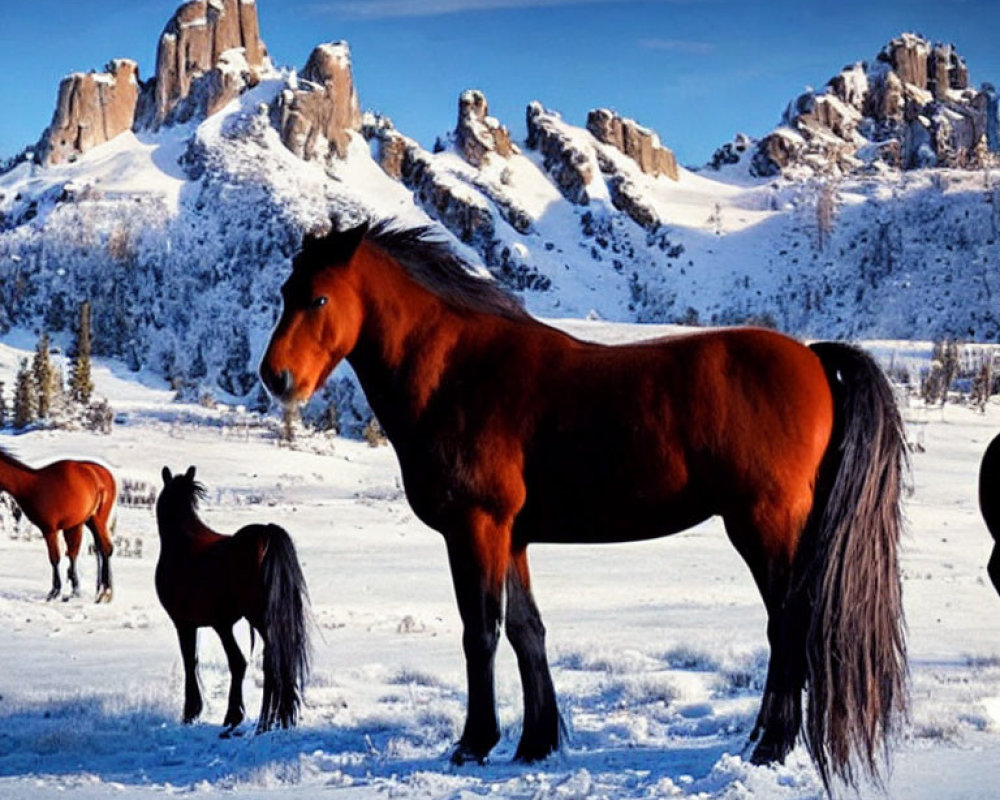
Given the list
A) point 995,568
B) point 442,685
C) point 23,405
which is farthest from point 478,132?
point 995,568

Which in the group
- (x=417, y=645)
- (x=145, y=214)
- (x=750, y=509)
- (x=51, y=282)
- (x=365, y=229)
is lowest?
(x=417, y=645)

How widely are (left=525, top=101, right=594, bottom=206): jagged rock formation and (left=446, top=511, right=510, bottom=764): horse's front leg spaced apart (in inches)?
5667

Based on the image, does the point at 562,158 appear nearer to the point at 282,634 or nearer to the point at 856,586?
the point at 282,634

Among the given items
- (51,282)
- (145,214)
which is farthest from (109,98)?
(51,282)

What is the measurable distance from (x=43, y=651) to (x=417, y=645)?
363 cm

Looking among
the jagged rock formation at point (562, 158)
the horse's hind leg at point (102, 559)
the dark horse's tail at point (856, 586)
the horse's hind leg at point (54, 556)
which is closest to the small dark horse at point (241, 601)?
the dark horse's tail at point (856, 586)

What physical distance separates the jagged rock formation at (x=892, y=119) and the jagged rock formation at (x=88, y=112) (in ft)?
297

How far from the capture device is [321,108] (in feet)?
451

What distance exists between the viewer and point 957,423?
5584 centimetres

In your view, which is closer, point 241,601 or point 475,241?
point 241,601

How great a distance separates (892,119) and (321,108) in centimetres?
9088

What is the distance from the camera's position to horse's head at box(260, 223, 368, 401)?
18.4 feet

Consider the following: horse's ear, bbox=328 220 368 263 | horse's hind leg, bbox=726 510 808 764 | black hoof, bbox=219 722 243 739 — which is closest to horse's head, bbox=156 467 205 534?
black hoof, bbox=219 722 243 739

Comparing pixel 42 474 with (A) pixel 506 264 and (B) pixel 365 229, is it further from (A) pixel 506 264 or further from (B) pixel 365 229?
(A) pixel 506 264
